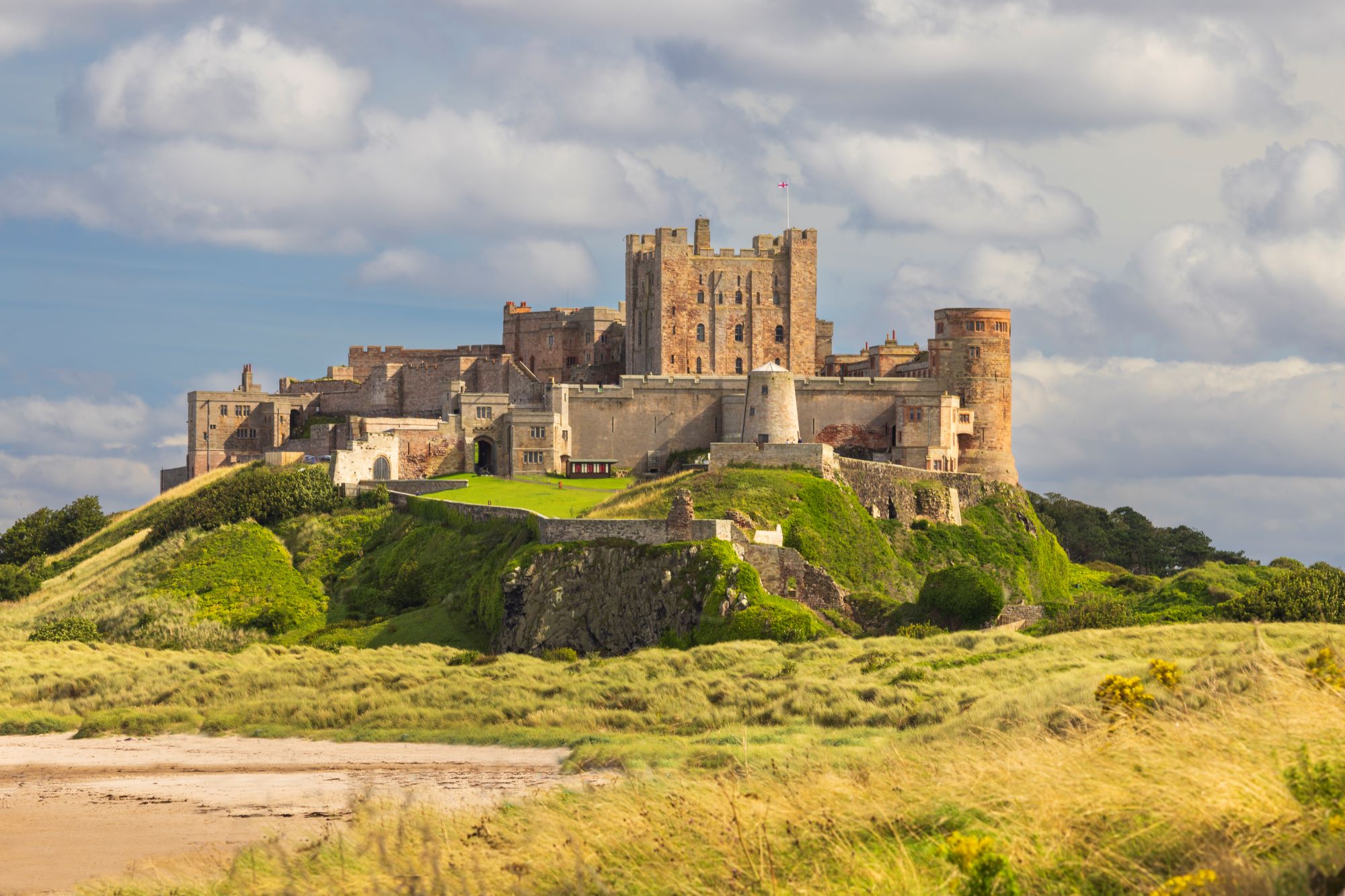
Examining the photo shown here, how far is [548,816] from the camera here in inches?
657

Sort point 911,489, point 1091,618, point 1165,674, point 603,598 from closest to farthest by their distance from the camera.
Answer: point 1165,674 < point 1091,618 < point 603,598 < point 911,489

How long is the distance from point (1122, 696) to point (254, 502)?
54.1 m

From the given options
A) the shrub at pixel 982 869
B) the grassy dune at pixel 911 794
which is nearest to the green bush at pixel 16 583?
the grassy dune at pixel 911 794

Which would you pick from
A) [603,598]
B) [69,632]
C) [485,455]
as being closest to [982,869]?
[603,598]

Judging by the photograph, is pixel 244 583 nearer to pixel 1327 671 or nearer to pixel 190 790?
pixel 190 790

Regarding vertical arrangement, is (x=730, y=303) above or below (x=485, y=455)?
above

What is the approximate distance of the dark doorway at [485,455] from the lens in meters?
79.0

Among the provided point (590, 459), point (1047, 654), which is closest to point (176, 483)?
point (590, 459)

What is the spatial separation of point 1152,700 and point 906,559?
135ft

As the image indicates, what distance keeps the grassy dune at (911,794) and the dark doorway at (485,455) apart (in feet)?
149

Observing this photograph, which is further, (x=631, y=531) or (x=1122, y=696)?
(x=631, y=531)

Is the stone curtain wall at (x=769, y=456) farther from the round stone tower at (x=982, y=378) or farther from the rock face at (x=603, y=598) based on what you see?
the round stone tower at (x=982, y=378)

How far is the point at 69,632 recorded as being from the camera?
53.2 m

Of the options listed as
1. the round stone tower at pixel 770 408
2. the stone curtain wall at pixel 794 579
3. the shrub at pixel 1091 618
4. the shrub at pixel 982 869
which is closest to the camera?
the shrub at pixel 982 869
